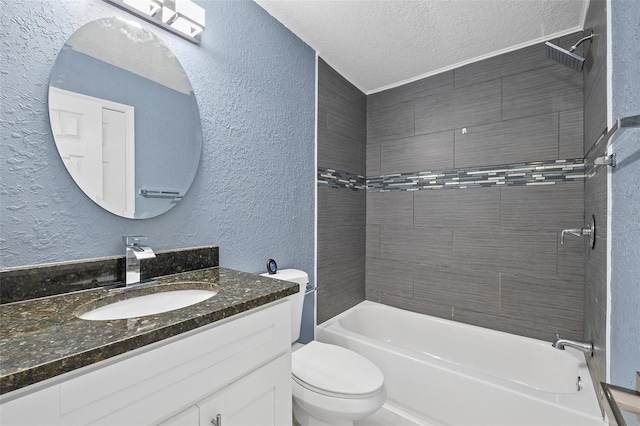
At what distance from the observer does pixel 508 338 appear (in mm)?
1987

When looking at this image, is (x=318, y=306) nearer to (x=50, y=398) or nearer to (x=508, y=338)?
(x=508, y=338)

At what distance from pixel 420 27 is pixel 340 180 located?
1167mm

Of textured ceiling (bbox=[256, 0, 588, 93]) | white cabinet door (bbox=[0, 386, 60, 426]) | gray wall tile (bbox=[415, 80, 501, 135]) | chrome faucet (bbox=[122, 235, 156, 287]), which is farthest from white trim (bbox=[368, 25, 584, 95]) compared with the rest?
white cabinet door (bbox=[0, 386, 60, 426])

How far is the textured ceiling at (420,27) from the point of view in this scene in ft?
5.43

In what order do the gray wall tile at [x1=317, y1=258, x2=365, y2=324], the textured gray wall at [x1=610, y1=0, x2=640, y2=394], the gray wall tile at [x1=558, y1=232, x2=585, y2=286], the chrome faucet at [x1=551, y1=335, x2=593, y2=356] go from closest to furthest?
the textured gray wall at [x1=610, y1=0, x2=640, y2=394] < the chrome faucet at [x1=551, y1=335, x2=593, y2=356] < the gray wall tile at [x1=558, y1=232, x2=585, y2=286] < the gray wall tile at [x1=317, y1=258, x2=365, y2=324]

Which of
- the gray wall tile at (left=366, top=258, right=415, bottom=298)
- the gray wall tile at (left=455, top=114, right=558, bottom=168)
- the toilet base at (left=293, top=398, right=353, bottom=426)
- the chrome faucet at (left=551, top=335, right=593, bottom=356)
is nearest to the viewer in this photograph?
the toilet base at (left=293, top=398, right=353, bottom=426)

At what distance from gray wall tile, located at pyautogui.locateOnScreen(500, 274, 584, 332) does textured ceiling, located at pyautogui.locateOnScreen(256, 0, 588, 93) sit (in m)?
1.63

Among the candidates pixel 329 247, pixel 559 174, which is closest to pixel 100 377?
pixel 329 247

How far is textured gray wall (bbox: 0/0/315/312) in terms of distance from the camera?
90 cm

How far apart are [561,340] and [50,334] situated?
89.4 inches

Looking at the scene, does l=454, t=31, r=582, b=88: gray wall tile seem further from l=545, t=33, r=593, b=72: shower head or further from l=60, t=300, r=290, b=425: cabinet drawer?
l=60, t=300, r=290, b=425: cabinet drawer

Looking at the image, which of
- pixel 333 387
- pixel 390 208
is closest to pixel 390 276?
pixel 390 208

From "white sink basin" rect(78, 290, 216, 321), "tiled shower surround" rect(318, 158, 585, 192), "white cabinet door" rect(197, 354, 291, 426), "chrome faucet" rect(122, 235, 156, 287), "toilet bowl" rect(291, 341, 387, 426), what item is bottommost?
"toilet bowl" rect(291, 341, 387, 426)

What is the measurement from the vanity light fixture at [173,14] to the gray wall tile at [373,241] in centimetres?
198
